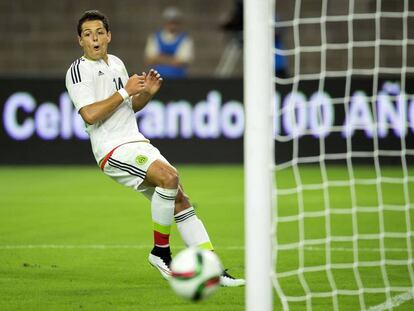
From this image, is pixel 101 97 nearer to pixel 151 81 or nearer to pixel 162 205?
pixel 151 81

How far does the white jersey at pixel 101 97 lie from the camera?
6.71 metres

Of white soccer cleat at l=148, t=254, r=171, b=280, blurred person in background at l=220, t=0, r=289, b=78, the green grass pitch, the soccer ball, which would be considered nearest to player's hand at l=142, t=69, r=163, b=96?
white soccer cleat at l=148, t=254, r=171, b=280

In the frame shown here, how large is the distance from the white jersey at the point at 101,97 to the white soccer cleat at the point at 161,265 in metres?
0.79

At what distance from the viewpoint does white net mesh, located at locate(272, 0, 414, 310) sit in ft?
21.0

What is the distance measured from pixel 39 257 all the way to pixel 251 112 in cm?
334

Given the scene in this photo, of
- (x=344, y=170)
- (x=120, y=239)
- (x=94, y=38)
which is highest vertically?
(x=94, y=38)

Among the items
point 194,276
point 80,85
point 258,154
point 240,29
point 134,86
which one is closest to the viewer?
point 258,154

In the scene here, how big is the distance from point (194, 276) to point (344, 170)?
9.94 meters

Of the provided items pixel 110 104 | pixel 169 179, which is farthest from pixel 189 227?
pixel 110 104

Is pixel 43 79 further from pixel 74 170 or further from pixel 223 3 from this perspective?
pixel 223 3

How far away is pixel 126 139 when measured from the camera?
6.81m

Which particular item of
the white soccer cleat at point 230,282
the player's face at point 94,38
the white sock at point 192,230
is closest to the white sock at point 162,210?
the white sock at point 192,230

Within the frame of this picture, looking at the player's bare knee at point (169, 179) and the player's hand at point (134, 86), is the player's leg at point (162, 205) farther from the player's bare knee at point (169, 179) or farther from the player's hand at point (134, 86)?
the player's hand at point (134, 86)

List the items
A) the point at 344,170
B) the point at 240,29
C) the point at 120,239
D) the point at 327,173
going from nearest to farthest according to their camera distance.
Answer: the point at 120,239 < the point at 327,173 < the point at 344,170 < the point at 240,29
